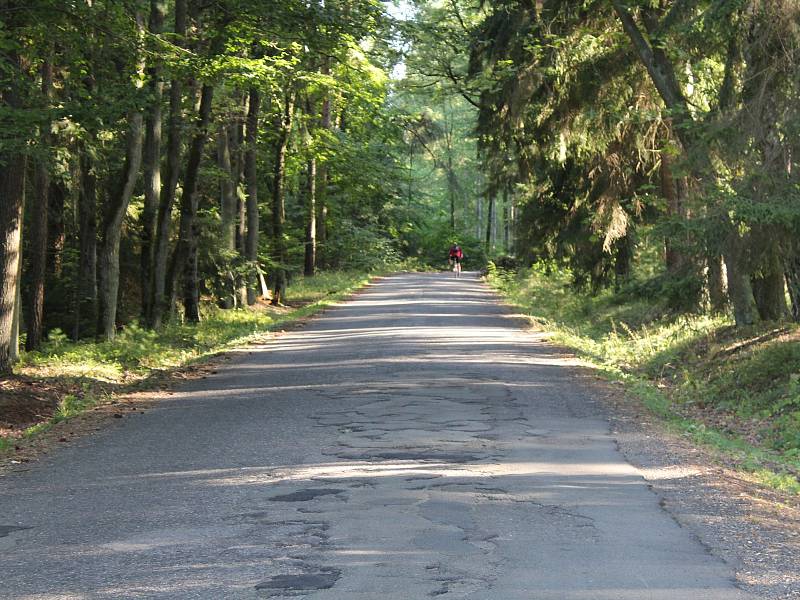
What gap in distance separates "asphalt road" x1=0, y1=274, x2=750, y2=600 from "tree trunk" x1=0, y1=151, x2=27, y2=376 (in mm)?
3954

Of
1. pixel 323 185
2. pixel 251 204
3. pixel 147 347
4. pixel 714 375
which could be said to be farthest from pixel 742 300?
pixel 323 185

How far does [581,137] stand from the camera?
2364cm

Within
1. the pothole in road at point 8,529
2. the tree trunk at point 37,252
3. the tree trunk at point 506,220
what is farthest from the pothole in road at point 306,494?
the tree trunk at point 506,220

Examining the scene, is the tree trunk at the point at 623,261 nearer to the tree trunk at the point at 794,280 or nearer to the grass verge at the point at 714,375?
the grass verge at the point at 714,375

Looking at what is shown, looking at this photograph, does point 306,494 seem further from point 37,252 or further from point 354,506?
point 37,252

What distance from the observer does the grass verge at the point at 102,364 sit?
41.5ft

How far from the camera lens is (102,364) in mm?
17281

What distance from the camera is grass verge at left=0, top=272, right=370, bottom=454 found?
41.5ft

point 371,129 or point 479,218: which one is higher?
point 371,129

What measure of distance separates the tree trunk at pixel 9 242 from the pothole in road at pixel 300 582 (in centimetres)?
1155

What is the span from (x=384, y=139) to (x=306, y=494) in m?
26.5

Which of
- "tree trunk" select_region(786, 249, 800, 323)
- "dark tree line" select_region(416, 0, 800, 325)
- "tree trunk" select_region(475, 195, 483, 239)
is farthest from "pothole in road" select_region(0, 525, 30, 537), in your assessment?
"tree trunk" select_region(475, 195, 483, 239)

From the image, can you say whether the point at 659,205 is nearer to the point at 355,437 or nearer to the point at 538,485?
the point at 355,437

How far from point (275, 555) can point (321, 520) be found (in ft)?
2.81
